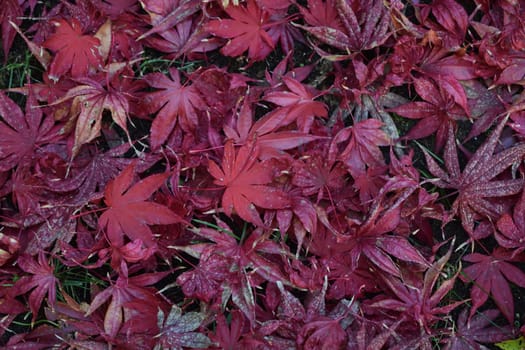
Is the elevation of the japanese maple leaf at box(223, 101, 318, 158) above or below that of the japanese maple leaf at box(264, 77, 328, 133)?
below

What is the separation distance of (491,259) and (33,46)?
3.38ft

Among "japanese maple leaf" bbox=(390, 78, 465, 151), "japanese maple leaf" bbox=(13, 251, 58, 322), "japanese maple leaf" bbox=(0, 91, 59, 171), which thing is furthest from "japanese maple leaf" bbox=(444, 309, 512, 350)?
"japanese maple leaf" bbox=(0, 91, 59, 171)

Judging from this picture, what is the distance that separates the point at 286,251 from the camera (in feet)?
3.77

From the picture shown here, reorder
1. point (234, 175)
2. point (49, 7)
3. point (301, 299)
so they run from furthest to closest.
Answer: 1. point (49, 7)
2. point (301, 299)
3. point (234, 175)

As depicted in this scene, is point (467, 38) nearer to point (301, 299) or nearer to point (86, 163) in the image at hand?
point (301, 299)

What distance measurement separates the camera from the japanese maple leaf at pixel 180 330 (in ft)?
3.76

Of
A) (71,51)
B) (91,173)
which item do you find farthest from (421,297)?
(71,51)

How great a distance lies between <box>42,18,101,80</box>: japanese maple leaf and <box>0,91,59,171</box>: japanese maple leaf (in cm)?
9

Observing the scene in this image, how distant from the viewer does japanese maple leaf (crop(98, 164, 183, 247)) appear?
1.11 metres

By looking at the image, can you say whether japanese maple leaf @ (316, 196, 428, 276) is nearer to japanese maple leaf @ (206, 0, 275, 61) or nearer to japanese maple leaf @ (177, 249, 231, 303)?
japanese maple leaf @ (177, 249, 231, 303)

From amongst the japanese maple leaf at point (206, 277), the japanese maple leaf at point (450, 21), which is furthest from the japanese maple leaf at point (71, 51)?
the japanese maple leaf at point (450, 21)

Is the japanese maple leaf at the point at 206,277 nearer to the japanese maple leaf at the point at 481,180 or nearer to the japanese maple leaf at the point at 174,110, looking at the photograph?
the japanese maple leaf at the point at 174,110

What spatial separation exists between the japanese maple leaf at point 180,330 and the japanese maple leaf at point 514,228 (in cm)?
61

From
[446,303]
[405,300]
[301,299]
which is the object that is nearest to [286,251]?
[301,299]
